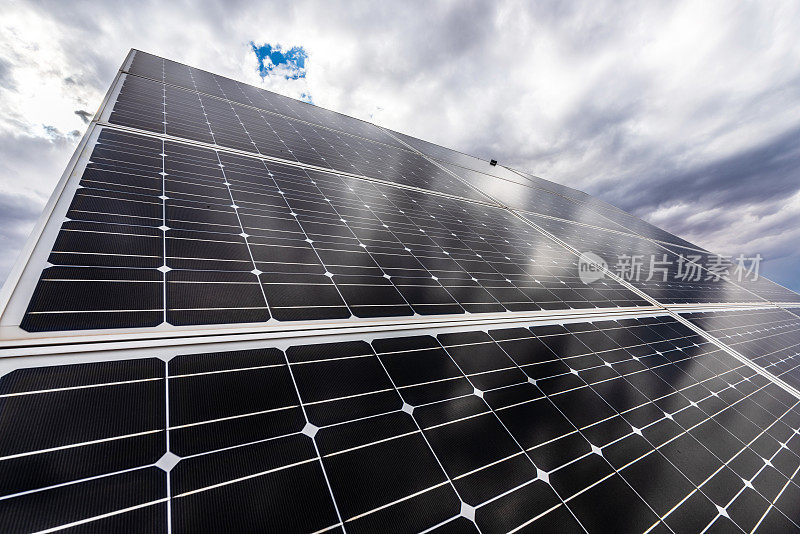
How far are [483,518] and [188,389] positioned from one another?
3412 mm

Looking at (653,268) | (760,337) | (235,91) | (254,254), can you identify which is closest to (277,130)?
(235,91)

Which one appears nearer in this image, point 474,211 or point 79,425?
point 79,425

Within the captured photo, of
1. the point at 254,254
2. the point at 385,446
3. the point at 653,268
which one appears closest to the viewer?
the point at 385,446

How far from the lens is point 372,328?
16.6ft

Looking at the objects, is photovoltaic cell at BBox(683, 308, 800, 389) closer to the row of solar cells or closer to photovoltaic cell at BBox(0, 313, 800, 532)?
photovoltaic cell at BBox(0, 313, 800, 532)

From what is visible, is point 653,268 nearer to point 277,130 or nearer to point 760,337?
point 760,337

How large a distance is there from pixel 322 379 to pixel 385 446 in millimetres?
1115

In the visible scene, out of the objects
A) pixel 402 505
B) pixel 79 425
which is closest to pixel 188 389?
pixel 79 425

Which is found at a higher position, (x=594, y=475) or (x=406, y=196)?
(x=406, y=196)

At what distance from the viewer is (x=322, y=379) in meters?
3.94

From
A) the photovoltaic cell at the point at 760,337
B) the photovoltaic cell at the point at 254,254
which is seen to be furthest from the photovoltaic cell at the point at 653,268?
the photovoltaic cell at the point at 254,254

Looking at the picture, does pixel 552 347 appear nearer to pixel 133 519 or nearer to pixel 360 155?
pixel 133 519

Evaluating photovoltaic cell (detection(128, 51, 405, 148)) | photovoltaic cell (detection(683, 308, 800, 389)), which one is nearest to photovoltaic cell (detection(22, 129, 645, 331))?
photovoltaic cell (detection(683, 308, 800, 389))

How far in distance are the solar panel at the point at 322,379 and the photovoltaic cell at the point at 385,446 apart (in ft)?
0.07
